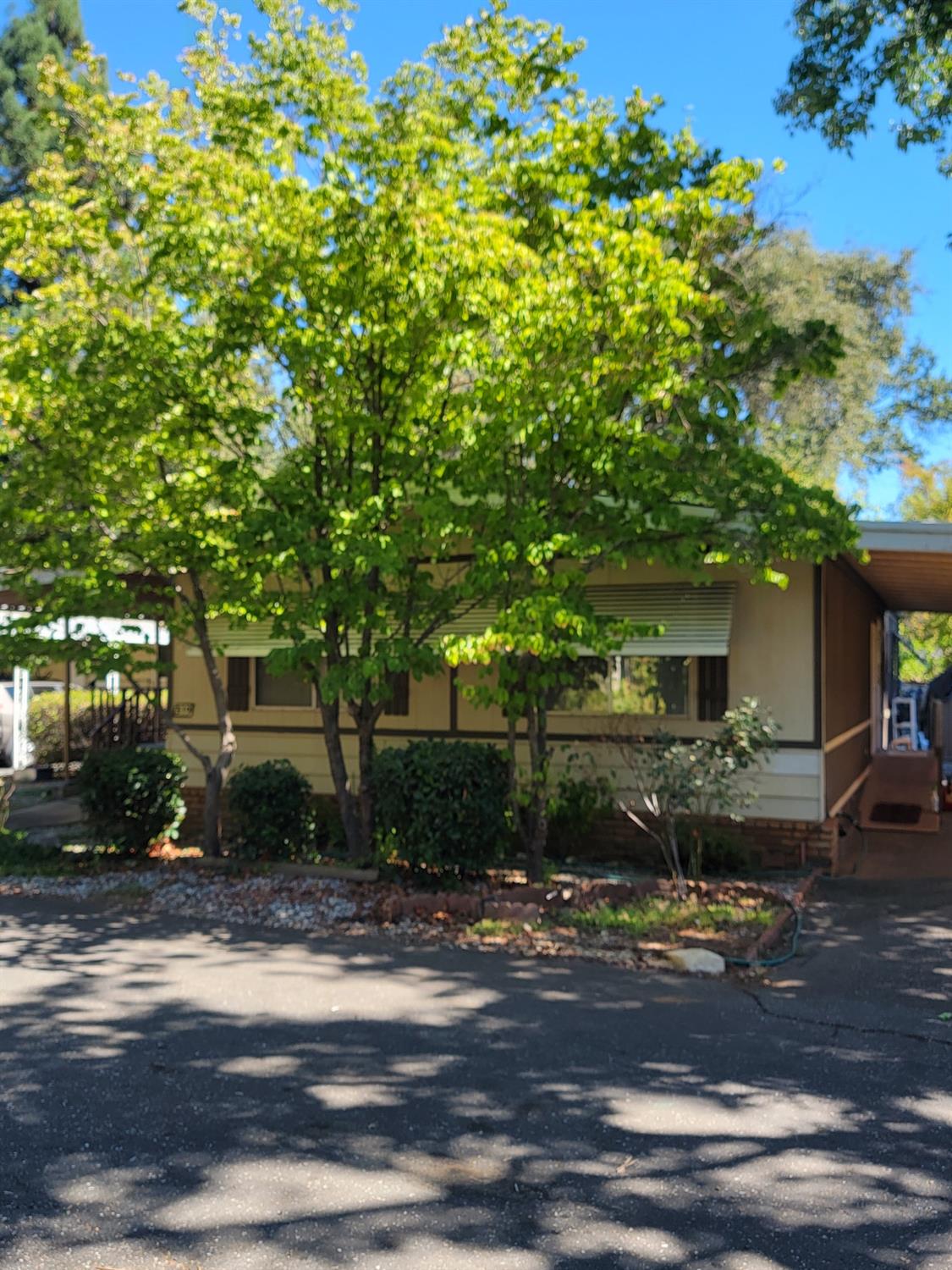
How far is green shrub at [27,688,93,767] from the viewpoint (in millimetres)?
18391

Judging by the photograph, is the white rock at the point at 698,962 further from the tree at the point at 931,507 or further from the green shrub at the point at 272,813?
the tree at the point at 931,507

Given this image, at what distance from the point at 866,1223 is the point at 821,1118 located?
2.86 ft

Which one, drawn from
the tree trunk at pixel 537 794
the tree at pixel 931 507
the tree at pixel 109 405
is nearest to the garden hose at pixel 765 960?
the tree trunk at pixel 537 794

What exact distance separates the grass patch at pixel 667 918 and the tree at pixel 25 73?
23128mm

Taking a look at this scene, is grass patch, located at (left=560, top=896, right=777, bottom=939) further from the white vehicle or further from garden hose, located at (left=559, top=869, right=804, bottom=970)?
the white vehicle

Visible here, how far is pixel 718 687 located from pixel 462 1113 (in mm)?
6598

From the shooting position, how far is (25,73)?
25656mm

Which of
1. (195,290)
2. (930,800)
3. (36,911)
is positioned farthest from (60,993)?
(930,800)

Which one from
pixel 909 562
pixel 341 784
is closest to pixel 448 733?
pixel 341 784

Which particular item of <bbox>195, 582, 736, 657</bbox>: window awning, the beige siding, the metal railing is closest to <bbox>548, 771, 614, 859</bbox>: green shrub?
the beige siding

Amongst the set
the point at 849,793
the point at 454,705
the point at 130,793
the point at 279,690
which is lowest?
the point at 849,793

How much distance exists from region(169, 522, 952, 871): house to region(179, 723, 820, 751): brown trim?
1 centimetres

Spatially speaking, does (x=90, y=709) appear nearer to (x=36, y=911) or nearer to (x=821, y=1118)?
(x=36, y=911)

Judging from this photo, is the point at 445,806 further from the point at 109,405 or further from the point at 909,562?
the point at 909,562
